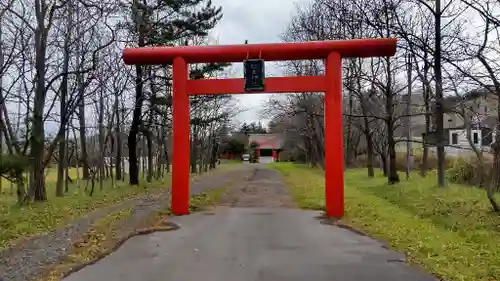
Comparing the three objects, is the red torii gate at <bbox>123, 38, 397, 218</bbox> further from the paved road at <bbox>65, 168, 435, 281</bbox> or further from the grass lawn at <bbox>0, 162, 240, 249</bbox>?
the grass lawn at <bbox>0, 162, 240, 249</bbox>

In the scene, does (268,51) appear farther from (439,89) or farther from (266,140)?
(266,140)

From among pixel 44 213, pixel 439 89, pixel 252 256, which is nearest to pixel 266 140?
pixel 439 89

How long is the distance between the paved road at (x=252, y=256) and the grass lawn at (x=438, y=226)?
0.50 meters

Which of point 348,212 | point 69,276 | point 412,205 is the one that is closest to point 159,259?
point 69,276

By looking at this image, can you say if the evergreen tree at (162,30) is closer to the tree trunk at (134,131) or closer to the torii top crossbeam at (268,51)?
the tree trunk at (134,131)

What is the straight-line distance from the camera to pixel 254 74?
46.0 feet

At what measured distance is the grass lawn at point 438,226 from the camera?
793 centimetres

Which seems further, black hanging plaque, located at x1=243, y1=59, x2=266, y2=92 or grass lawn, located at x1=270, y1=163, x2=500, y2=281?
black hanging plaque, located at x1=243, y1=59, x2=266, y2=92

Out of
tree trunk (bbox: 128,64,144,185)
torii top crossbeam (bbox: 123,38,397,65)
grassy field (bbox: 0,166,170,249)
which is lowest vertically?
grassy field (bbox: 0,166,170,249)

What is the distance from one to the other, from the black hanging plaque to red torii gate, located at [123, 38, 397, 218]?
0.28 metres

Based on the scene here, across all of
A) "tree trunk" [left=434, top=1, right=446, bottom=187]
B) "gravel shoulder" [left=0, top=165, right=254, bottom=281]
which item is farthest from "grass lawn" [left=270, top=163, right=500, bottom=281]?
"gravel shoulder" [left=0, top=165, right=254, bottom=281]

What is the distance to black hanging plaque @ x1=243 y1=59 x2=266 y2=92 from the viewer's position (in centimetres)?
1398

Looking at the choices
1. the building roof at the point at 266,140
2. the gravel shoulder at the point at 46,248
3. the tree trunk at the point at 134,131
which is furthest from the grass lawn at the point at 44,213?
the building roof at the point at 266,140

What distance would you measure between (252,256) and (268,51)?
7.25 meters
